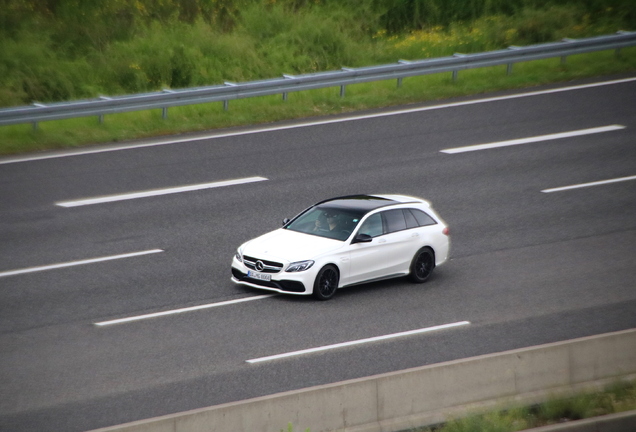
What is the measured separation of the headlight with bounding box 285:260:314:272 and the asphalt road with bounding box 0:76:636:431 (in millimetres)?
568

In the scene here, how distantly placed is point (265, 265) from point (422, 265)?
2696 millimetres

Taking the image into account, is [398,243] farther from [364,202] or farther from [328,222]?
[328,222]

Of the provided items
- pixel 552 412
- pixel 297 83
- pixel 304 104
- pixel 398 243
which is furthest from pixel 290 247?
pixel 297 83

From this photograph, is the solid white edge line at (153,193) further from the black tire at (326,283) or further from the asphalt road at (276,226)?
the black tire at (326,283)

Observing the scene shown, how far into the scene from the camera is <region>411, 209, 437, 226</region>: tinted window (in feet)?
49.5

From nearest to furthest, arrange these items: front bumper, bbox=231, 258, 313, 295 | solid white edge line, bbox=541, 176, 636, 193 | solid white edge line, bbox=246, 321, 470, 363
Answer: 1. solid white edge line, bbox=246, 321, 470, 363
2. front bumper, bbox=231, 258, 313, 295
3. solid white edge line, bbox=541, 176, 636, 193

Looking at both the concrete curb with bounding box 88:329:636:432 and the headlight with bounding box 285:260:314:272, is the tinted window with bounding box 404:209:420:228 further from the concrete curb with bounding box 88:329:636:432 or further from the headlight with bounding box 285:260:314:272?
the concrete curb with bounding box 88:329:636:432

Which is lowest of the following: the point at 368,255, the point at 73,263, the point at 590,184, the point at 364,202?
the point at 590,184

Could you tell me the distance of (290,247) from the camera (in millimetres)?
14008

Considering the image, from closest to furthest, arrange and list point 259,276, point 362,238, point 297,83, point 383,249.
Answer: point 259,276 → point 362,238 → point 383,249 → point 297,83

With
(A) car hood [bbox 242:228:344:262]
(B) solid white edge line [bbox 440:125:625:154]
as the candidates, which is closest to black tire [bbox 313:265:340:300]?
(A) car hood [bbox 242:228:344:262]

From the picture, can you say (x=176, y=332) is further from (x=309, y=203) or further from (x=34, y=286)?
(x=309, y=203)

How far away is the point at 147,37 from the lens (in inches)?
1091

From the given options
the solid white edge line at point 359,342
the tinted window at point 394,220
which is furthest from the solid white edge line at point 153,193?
the solid white edge line at point 359,342
